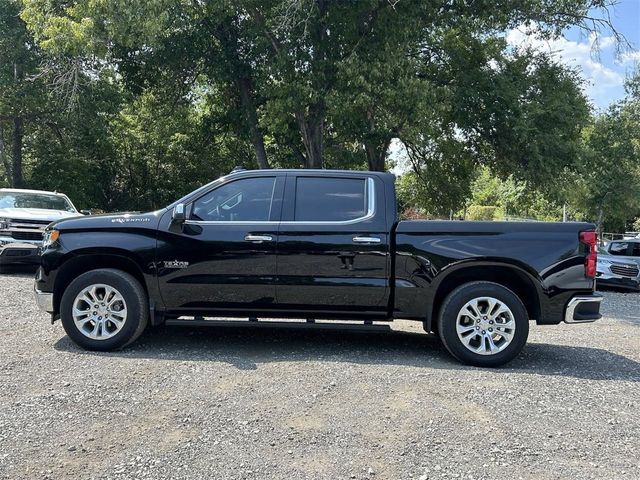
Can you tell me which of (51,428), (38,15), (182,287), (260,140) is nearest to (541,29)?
(260,140)

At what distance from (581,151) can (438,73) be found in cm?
518

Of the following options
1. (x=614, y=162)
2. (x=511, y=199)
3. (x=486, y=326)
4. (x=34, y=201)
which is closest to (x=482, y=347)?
(x=486, y=326)

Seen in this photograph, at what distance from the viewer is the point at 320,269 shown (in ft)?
18.2

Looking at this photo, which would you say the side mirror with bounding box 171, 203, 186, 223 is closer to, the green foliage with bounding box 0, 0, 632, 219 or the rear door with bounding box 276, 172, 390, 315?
the rear door with bounding box 276, 172, 390, 315

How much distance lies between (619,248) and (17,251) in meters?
14.7

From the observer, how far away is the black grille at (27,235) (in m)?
10.7

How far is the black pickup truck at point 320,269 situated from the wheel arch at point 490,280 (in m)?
0.01

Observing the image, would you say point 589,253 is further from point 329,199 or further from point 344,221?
point 329,199

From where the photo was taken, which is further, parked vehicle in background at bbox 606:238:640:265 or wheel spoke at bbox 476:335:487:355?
parked vehicle in background at bbox 606:238:640:265

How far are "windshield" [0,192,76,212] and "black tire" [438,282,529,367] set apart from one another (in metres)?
9.85

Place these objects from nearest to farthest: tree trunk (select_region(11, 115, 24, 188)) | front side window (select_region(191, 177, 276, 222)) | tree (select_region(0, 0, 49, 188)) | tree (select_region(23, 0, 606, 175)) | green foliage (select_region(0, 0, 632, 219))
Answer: front side window (select_region(191, 177, 276, 222)) → tree (select_region(23, 0, 606, 175)) → green foliage (select_region(0, 0, 632, 219)) → tree (select_region(0, 0, 49, 188)) → tree trunk (select_region(11, 115, 24, 188))

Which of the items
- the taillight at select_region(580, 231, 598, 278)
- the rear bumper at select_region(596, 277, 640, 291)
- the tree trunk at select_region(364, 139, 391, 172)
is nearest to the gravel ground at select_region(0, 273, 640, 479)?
the taillight at select_region(580, 231, 598, 278)

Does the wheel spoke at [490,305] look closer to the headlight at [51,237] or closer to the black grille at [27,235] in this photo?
the headlight at [51,237]

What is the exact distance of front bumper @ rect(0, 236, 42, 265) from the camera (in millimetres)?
10586
